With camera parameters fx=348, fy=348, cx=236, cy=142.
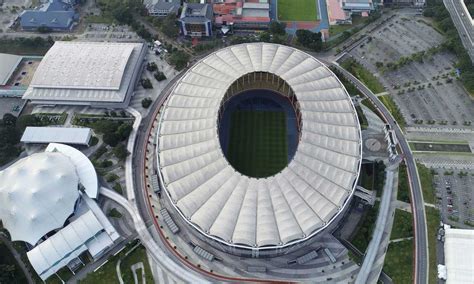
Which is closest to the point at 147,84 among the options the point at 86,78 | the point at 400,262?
the point at 86,78

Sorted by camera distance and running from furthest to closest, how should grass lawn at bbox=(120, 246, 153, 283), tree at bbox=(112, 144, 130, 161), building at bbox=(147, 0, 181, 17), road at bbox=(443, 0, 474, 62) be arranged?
building at bbox=(147, 0, 181, 17)
road at bbox=(443, 0, 474, 62)
tree at bbox=(112, 144, 130, 161)
grass lawn at bbox=(120, 246, 153, 283)

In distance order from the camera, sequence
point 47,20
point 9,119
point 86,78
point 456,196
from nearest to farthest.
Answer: point 456,196 < point 9,119 < point 86,78 < point 47,20

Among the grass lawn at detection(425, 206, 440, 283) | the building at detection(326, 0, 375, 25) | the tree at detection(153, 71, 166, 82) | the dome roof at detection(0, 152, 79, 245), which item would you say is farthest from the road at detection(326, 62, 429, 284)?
the dome roof at detection(0, 152, 79, 245)

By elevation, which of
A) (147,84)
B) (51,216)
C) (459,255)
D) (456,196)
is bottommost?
(459,255)

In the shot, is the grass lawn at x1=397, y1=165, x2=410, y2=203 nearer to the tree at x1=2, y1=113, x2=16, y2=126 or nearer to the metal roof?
the tree at x1=2, y1=113, x2=16, y2=126

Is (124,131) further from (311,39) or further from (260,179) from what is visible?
(311,39)

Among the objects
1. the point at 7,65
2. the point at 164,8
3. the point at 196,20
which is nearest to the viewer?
the point at 7,65
